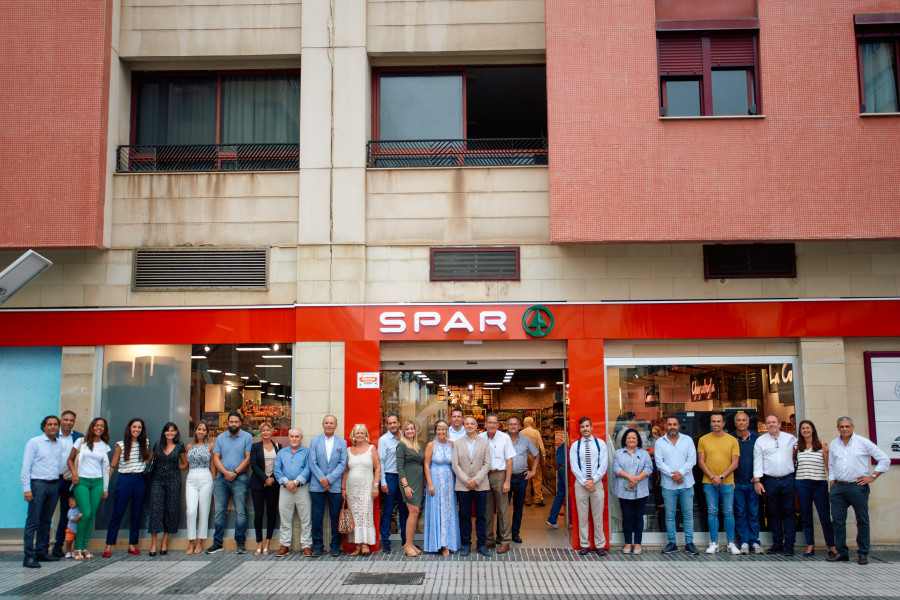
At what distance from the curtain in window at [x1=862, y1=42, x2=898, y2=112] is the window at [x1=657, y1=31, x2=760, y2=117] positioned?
1.56 m

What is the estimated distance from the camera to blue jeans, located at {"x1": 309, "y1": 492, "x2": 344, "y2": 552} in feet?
32.6

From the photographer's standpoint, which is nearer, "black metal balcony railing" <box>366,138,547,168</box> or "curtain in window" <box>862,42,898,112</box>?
"curtain in window" <box>862,42,898,112</box>

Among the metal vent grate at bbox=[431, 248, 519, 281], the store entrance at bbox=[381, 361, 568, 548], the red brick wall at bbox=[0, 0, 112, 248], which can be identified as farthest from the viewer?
the store entrance at bbox=[381, 361, 568, 548]

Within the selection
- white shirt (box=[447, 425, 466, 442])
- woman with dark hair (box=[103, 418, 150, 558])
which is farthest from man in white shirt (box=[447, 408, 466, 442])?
woman with dark hair (box=[103, 418, 150, 558])

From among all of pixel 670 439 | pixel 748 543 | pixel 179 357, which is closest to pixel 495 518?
pixel 670 439

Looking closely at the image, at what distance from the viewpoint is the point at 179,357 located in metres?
10.9

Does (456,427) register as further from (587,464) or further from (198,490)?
(198,490)

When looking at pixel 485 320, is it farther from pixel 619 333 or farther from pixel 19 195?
pixel 19 195

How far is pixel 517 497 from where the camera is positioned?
11055mm

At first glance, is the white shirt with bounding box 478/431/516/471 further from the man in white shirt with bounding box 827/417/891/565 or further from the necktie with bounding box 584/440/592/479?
the man in white shirt with bounding box 827/417/891/565

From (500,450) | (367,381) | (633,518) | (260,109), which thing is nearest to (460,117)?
(260,109)

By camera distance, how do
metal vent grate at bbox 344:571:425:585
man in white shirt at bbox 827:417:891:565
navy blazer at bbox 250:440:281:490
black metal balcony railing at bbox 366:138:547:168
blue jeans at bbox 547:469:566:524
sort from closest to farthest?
metal vent grate at bbox 344:571:425:585 → man in white shirt at bbox 827:417:891:565 → navy blazer at bbox 250:440:281:490 → black metal balcony railing at bbox 366:138:547:168 → blue jeans at bbox 547:469:566:524

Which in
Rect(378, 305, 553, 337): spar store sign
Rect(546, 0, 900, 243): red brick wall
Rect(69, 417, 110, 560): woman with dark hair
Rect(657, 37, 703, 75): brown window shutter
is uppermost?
Rect(657, 37, 703, 75): brown window shutter

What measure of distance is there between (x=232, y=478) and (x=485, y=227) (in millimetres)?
4716
